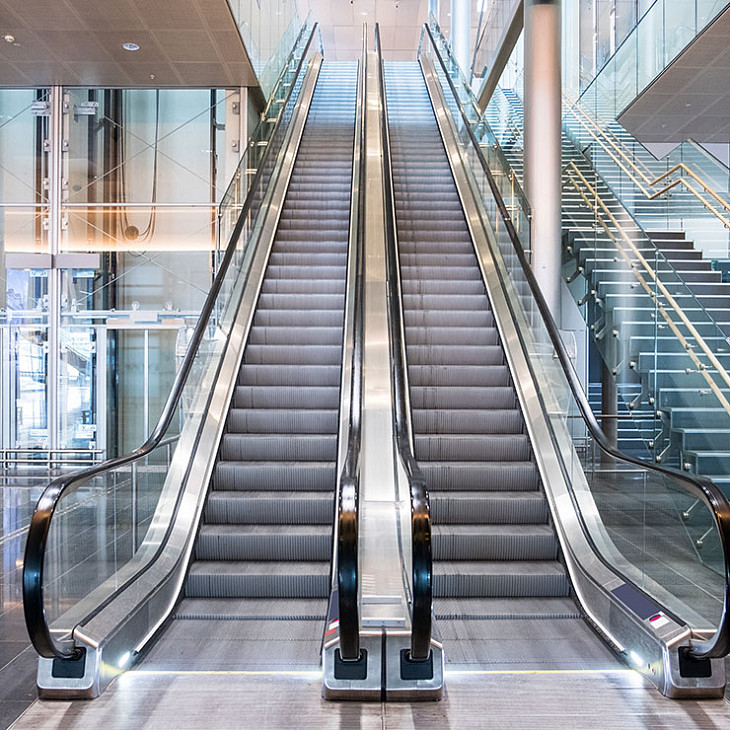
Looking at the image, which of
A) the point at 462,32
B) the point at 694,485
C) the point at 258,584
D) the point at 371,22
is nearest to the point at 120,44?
the point at 258,584

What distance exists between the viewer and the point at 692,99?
12.0 metres

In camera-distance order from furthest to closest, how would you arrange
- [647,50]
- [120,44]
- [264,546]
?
1. [647,50]
2. [120,44]
3. [264,546]

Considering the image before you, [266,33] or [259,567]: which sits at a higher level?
[266,33]

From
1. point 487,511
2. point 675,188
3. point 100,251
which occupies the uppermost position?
point 675,188

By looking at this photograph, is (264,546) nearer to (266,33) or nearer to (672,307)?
(672,307)

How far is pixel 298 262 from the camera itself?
8.48 m

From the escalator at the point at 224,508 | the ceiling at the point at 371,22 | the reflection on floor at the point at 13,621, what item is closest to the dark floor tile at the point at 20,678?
the reflection on floor at the point at 13,621

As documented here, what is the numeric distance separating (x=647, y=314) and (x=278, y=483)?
394 centimetres

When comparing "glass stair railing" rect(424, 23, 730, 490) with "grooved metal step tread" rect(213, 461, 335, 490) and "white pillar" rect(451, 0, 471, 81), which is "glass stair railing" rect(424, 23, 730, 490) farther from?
"white pillar" rect(451, 0, 471, 81)

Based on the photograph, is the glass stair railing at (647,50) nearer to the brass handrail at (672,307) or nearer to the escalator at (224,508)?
the brass handrail at (672,307)

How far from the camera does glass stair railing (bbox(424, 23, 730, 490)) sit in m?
5.92

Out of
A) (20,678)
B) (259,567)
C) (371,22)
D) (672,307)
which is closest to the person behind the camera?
(20,678)

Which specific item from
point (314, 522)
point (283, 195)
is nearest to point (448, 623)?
point (314, 522)

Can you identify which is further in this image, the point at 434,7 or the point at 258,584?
the point at 434,7
